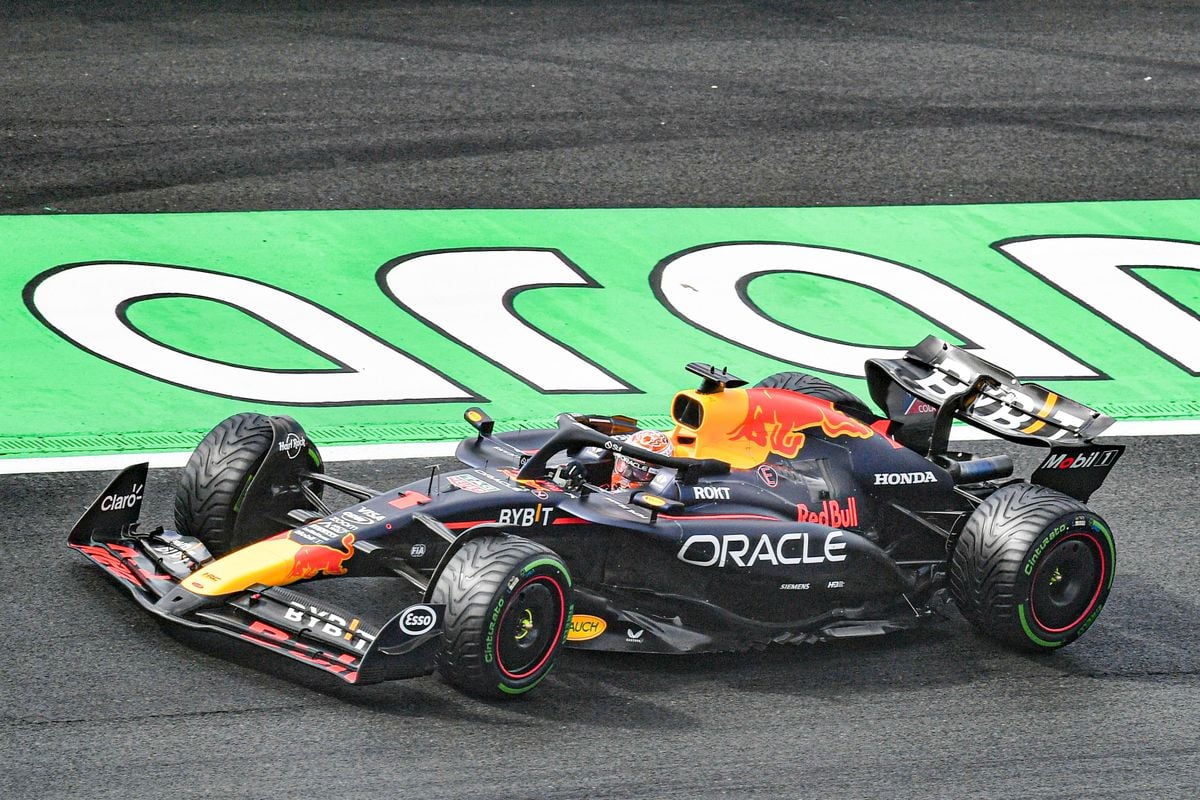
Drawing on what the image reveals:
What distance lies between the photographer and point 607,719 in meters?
7.57

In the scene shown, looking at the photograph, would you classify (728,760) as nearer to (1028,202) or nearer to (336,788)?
(336,788)

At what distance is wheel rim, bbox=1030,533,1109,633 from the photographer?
27.9 ft

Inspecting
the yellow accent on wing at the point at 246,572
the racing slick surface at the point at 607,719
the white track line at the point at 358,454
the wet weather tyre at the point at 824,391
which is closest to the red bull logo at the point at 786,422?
the wet weather tyre at the point at 824,391

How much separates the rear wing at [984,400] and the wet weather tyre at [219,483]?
3439 millimetres

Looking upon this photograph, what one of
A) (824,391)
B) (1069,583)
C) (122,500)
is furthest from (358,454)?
(1069,583)

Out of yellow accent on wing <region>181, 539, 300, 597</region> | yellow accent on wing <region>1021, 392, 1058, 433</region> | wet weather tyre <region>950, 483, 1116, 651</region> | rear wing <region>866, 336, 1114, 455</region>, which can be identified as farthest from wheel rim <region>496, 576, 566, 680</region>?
yellow accent on wing <region>1021, 392, 1058, 433</region>

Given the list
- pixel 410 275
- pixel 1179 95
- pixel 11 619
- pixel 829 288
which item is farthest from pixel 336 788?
pixel 1179 95

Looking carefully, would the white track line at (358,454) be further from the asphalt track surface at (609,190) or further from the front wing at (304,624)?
the front wing at (304,624)

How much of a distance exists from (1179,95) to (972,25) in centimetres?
322

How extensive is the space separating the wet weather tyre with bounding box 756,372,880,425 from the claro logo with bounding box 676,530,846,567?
108 centimetres

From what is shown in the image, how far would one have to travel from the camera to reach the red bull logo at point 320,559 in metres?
7.73

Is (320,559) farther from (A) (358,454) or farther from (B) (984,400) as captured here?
(B) (984,400)

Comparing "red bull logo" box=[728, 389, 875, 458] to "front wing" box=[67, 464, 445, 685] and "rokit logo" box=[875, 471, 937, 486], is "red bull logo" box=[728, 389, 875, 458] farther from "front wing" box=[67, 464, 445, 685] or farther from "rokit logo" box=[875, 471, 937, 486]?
"front wing" box=[67, 464, 445, 685]

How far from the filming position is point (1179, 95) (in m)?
19.0
